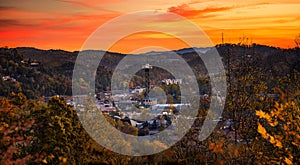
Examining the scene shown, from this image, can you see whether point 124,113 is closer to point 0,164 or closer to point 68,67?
point 68,67

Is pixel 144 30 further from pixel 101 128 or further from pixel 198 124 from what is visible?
pixel 198 124

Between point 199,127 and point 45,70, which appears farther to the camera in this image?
point 45,70

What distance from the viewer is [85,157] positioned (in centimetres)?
952

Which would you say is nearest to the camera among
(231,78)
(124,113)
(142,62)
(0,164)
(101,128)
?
(0,164)

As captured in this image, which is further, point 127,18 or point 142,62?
point 142,62

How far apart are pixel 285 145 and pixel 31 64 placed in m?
50.0

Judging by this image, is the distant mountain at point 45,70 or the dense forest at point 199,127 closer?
the dense forest at point 199,127

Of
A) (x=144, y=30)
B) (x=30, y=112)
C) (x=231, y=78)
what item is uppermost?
(x=144, y=30)

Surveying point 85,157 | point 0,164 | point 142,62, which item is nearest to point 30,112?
point 85,157

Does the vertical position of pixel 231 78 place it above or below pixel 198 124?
above

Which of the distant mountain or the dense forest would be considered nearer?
the dense forest

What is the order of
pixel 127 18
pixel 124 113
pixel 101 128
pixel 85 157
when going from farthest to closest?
pixel 124 113
pixel 127 18
pixel 101 128
pixel 85 157

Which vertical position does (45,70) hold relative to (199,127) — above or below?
above

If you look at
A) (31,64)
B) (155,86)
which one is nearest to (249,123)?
(155,86)
